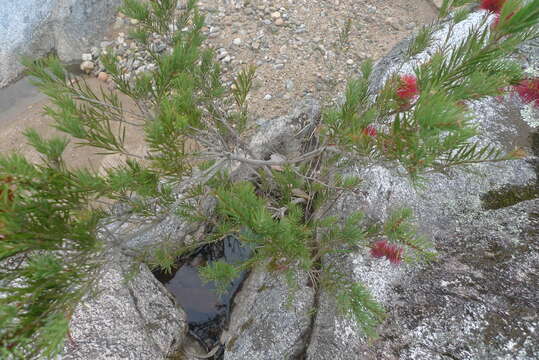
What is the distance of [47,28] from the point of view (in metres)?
4.93

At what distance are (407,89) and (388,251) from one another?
0.78 metres

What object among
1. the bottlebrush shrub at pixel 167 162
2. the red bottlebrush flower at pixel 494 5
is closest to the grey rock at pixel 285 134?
the bottlebrush shrub at pixel 167 162

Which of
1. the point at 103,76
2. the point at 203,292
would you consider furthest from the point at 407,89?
the point at 103,76

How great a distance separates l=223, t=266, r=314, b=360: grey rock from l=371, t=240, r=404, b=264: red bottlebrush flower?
0.55 metres

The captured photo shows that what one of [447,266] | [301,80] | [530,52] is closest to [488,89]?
[447,266]

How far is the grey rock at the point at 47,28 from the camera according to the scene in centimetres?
472

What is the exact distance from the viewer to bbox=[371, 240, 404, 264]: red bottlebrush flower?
1724 millimetres

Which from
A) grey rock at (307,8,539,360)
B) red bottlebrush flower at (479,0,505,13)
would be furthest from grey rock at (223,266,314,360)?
red bottlebrush flower at (479,0,505,13)

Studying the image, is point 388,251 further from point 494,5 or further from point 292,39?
point 292,39

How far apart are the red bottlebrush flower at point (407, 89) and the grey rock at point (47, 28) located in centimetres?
474

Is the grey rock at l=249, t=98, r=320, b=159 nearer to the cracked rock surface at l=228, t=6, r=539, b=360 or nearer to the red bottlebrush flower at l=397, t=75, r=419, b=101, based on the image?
the cracked rock surface at l=228, t=6, r=539, b=360

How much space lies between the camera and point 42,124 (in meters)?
4.51

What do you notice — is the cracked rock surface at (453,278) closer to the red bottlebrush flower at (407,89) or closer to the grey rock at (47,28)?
the red bottlebrush flower at (407,89)

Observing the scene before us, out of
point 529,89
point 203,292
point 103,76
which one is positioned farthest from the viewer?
point 103,76
